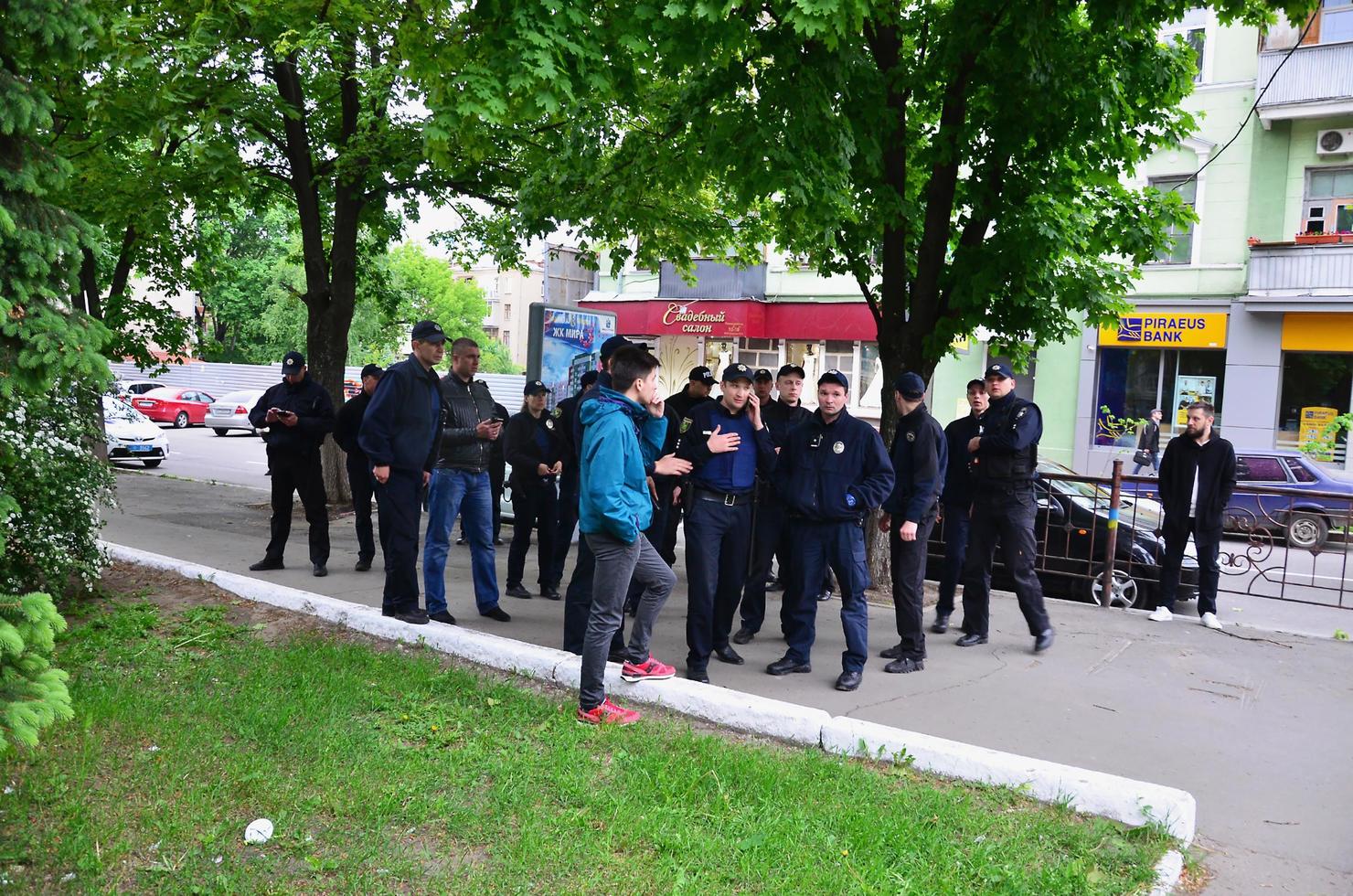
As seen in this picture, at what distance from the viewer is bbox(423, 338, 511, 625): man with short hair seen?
7410 millimetres

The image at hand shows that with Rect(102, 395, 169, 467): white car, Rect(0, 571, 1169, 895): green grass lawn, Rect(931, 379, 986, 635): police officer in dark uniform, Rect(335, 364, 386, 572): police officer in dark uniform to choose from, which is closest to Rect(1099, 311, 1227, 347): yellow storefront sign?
Rect(931, 379, 986, 635): police officer in dark uniform

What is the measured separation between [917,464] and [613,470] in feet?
8.67

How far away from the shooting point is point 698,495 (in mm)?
6480

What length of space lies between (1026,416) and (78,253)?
610 cm

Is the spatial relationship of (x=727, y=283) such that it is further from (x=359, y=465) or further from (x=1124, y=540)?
(x=359, y=465)

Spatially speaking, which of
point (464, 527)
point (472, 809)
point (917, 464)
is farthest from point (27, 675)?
point (917, 464)

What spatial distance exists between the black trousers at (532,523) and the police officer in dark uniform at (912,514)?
10.5ft

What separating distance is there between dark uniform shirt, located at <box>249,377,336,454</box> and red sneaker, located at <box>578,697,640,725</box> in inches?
179

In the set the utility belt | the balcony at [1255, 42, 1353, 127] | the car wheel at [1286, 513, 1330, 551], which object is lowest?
the car wheel at [1286, 513, 1330, 551]

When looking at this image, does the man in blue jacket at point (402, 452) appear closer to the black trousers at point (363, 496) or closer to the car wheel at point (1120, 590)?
the black trousers at point (363, 496)

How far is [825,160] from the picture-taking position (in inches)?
310

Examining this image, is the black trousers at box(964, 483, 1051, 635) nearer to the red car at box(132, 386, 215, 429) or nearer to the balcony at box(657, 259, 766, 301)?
the balcony at box(657, 259, 766, 301)

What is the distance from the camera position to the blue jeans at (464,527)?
740 cm

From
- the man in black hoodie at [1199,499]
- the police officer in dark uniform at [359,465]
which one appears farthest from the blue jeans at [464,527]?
the man in black hoodie at [1199,499]
